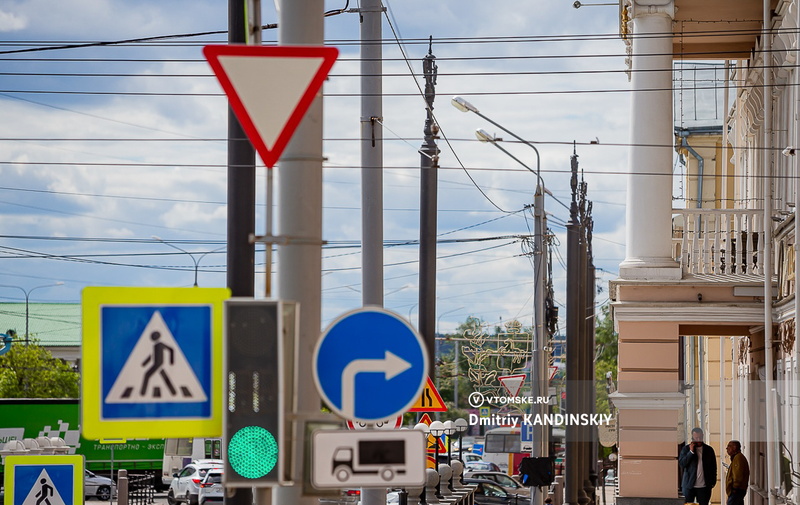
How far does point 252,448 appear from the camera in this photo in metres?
5.27

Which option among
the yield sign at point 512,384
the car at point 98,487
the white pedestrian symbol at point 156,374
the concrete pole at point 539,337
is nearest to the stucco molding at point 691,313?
the concrete pole at point 539,337

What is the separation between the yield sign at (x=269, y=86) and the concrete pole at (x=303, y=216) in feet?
1.73

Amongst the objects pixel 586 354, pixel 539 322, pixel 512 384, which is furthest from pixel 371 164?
pixel 586 354

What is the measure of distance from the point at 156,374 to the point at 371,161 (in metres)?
7.76

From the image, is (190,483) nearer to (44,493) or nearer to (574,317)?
(574,317)

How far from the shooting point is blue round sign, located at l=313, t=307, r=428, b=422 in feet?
18.1

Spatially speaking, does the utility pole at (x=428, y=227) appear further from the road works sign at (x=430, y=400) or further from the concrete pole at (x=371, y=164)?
Answer: the concrete pole at (x=371, y=164)

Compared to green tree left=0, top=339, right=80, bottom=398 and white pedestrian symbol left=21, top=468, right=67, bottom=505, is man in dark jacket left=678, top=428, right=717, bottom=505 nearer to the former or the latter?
white pedestrian symbol left=21, top=468, right=67, bottom=505

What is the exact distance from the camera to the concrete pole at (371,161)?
12.9m

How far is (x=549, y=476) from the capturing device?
1061 inches

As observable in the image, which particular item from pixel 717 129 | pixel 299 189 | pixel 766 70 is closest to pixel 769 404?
pixel 766 70

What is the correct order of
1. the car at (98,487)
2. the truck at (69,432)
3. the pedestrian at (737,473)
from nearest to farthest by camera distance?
the pedestrian at (737,473) < the truck at (69,432) < the car at (98,487)

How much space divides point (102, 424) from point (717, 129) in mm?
38742

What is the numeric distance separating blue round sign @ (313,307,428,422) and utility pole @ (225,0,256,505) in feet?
15.2
